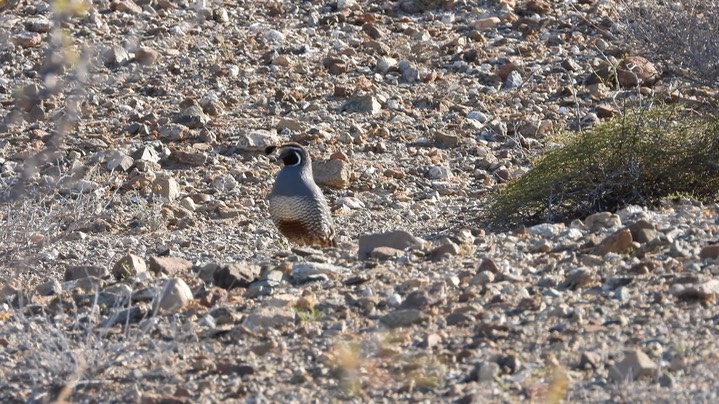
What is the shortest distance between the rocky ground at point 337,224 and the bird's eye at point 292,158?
514 millimetres

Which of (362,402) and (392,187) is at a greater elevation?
(362,402)

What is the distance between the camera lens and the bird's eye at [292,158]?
836 cm

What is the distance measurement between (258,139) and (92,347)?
5.16 m

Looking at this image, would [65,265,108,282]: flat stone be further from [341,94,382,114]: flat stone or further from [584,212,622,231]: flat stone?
[341,94,382,114]: flat stone

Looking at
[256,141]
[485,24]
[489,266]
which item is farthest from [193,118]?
[489,266]

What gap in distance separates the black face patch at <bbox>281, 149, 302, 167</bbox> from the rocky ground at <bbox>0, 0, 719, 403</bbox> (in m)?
0.51

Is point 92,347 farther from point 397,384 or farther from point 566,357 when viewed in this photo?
point 566,357

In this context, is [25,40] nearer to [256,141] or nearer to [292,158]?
[256,141]

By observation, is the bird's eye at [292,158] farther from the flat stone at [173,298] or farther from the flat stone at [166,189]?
the flat stone at [173,298]

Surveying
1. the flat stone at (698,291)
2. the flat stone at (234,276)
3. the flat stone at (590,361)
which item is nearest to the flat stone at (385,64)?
the flat stone at (234,276)

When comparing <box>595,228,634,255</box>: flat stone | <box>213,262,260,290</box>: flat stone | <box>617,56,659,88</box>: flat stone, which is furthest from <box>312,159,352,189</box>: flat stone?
<box>595,228,634,255</box>: flat stone

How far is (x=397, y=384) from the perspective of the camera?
15.5ft

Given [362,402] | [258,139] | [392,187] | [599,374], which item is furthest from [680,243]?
[258,139]

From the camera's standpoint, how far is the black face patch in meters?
8.35
